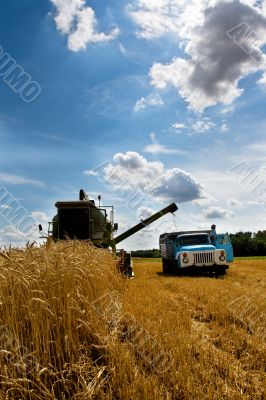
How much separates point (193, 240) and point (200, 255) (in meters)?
1.71

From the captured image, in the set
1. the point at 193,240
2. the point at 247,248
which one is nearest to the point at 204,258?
the point at 193,240

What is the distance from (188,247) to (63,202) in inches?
206

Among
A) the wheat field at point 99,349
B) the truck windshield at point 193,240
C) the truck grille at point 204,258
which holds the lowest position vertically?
the wheat field at point 99,349

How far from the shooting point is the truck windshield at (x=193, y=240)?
16281 millimetres

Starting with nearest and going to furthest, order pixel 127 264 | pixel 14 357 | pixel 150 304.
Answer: pixel 14 357, pixel 150 304, pixel 127 264

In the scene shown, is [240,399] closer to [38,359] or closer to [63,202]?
[38,359]

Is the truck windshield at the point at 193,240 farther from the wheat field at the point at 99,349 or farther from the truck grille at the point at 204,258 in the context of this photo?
the wheat field at the point at 99,349

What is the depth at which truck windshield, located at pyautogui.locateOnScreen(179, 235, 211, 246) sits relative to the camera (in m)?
16.3

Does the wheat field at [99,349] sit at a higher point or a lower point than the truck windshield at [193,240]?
lower

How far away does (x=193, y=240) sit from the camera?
53.7 feet

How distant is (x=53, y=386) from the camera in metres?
3.18

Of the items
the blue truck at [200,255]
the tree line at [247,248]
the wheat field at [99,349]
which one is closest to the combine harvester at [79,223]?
the blue truck at [200,255]

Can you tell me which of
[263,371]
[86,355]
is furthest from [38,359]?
[263,371]

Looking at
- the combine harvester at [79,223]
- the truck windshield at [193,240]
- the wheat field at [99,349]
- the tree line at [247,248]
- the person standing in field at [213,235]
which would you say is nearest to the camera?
the wheat field at [99,349]
